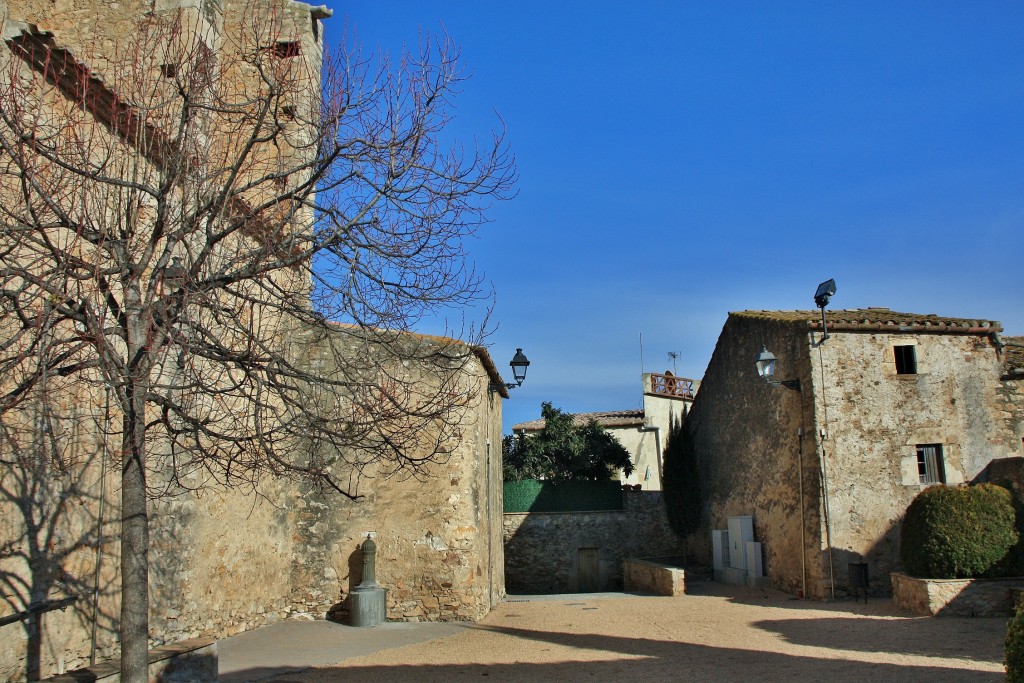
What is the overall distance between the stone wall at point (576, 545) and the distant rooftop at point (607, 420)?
6862 mm

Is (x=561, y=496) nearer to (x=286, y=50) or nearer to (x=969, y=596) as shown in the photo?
(x=969, y=596)

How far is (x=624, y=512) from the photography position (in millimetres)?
23891

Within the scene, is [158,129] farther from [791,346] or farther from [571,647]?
[791,346]

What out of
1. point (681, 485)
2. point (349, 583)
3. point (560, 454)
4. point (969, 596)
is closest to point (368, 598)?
point (349, 583)

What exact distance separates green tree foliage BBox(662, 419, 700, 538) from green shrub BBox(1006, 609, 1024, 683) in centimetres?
1646

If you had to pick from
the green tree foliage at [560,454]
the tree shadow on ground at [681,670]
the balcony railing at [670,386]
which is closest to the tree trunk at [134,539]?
the tree shadow on ground at [681,670]

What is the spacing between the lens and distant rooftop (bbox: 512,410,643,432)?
104 feet

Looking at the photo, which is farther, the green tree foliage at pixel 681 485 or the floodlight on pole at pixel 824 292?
the green tree foliage at pixel 681 485

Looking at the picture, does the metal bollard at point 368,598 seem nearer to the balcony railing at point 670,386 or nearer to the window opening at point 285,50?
the window opening at point 285,50

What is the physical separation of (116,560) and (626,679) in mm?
5633

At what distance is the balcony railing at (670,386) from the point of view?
31.8 metres

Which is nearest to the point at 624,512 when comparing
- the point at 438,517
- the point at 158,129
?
the point at 438,517

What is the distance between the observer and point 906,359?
56.7 feet

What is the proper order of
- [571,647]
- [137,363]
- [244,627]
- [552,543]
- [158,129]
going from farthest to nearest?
1. [552,543]
2. [244,627]
3. [571,647]
4. [158,129]
5. [137,363]
